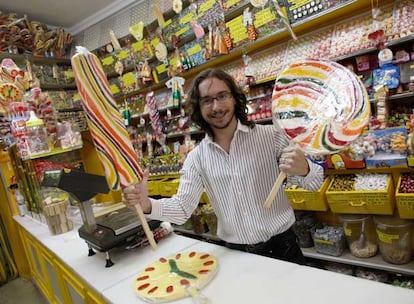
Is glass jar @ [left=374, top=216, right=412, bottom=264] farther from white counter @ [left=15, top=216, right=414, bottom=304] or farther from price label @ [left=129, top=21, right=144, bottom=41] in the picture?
price label @ [left=129, top=21, right=144, bottom=41]

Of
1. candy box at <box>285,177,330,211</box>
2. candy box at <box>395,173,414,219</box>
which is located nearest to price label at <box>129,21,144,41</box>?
candy box at <box>285,177,330,211</box>

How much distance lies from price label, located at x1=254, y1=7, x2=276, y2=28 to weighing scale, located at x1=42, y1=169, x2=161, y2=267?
2088 millimetres

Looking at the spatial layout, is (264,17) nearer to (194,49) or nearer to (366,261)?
(194,49)

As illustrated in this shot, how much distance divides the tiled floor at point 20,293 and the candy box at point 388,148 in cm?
355

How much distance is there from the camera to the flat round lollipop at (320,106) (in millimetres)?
957

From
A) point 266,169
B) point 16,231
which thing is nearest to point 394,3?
point 266,169

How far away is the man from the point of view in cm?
141

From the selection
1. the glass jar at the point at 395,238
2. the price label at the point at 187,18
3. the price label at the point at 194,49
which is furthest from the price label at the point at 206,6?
the glass jar at the point at 395,238

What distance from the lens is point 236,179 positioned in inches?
56.2

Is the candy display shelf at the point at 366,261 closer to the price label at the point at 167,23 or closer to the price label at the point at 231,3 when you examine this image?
the price label at the point at 231,3

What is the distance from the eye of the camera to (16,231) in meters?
3.91

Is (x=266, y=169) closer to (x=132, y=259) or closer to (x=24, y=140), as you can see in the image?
(x=132, y=259)

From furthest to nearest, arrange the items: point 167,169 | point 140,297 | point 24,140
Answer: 1. point 167,169
2. point 24,140
3. point 140,297

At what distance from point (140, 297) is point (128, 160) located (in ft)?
1.78
